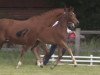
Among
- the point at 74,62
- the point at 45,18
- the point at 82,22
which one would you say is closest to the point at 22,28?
the point at 45,18

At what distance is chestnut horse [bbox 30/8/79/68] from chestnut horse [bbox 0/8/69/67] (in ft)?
0.45

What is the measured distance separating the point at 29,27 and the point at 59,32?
98 centimetres

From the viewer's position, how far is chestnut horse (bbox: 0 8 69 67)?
675 inches

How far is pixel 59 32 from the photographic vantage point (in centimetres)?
1705

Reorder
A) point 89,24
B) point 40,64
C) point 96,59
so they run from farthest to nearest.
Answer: point 89,24
point 96,59
point 40,64

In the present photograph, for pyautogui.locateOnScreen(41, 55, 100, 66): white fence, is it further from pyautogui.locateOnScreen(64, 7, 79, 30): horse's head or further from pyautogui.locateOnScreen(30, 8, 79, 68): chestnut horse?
pyautogui.locateOnScreen(64, 7, 79, 30): horse's head

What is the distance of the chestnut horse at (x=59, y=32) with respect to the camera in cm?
1702

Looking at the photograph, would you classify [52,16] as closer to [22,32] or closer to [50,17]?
[50,17]

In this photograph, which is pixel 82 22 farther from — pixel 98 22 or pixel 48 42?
pixel 48 42

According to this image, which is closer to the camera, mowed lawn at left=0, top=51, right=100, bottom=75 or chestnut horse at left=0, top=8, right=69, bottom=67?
mowed lawn at left=0, top=51, right=100, bottom=75

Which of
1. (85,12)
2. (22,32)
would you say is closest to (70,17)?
(22,32)

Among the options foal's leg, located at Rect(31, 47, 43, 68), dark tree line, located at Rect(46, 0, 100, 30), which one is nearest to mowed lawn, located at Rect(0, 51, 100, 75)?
foal's leg, located at Rect(31, 47, 43, 68)

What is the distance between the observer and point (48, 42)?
17.2m

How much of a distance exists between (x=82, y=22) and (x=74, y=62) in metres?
7.61
